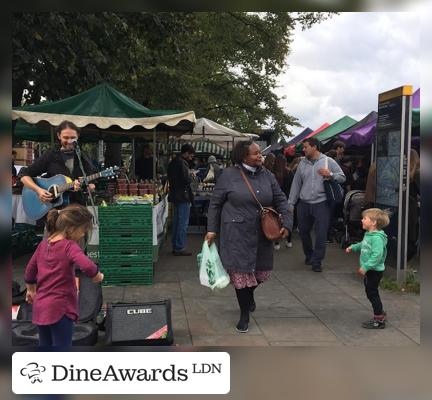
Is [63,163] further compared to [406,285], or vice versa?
[406,285]

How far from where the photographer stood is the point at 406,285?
6.73 meters

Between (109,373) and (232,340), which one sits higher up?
(109,373)

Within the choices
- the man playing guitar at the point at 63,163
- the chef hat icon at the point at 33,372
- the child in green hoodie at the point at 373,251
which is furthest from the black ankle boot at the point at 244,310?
the chef hat icon at the point at 33,372

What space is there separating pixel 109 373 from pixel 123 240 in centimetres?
331

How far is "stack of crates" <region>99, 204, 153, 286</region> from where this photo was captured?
21.9 ft

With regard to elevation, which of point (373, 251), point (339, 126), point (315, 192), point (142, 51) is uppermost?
A: point (142, 51)

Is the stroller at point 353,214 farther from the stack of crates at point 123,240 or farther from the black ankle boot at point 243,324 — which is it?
the black ankle boot at point 243,324

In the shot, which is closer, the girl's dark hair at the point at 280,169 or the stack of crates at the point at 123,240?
the stack of crates at the point at 123,240

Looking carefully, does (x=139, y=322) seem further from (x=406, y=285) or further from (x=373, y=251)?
(x=406, y=285)

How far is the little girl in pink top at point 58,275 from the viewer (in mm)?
3539

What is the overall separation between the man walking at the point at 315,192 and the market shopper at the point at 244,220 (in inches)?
101

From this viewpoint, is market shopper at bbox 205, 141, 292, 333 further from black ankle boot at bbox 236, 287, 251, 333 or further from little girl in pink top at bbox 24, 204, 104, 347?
little girl in pink top at bbox 24, 204, 104, 347

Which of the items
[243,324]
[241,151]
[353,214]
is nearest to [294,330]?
[243,324]

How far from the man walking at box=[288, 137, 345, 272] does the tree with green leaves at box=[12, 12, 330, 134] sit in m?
4.79
